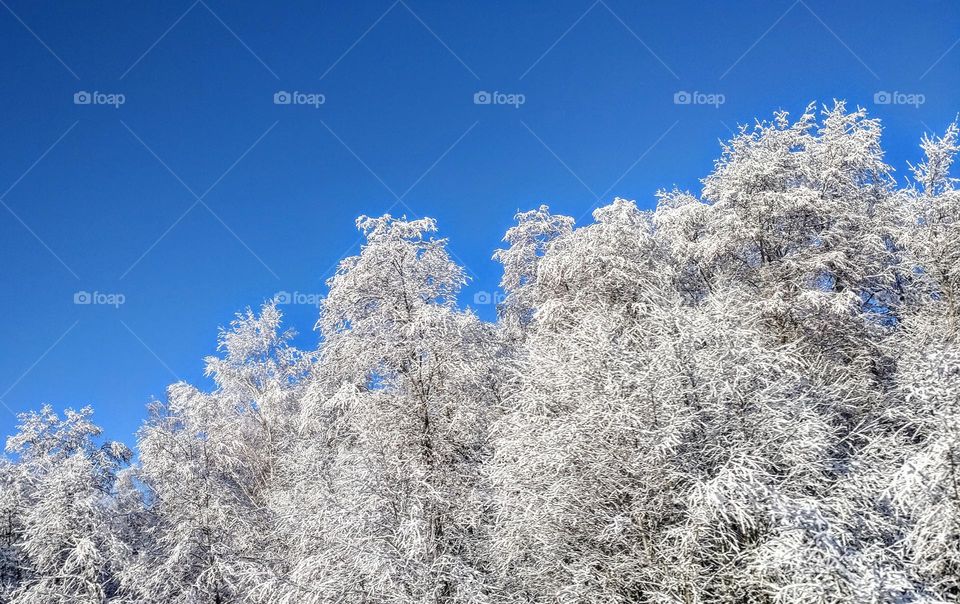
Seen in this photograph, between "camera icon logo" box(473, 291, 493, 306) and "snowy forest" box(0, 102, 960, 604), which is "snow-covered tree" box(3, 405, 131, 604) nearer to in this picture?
"snowy forest" box(0, 102, 960, 604)

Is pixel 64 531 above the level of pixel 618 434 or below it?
above

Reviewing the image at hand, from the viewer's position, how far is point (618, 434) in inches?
353

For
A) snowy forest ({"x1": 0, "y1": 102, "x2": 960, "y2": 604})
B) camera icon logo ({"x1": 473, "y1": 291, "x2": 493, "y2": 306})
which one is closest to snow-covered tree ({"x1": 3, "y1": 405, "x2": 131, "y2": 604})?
snowy forest ({"x1": 0, "y1": 102, "x2": 960, "y2": 604})

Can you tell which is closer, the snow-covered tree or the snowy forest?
the snowy forest

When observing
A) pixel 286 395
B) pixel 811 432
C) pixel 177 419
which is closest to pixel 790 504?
pixel 811 432

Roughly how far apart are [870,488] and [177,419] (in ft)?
77.2

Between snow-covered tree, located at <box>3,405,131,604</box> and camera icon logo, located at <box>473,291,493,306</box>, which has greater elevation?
camera icon logo, located at <box>473,291,493,306</box>

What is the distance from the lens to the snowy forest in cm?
779

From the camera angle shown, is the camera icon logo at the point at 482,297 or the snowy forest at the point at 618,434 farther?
the camera icon logo at the point at 482,297

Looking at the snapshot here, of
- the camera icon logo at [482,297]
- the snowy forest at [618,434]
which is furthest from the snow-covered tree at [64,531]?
the camera icon logo at [482,297]

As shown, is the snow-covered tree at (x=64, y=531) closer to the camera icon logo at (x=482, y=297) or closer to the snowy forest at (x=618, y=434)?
the snowy forest at (x=618, y=434)

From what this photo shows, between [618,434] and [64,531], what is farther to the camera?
[64,531]

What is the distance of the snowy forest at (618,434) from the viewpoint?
7.79m

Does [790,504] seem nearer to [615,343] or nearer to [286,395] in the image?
[615,343]
